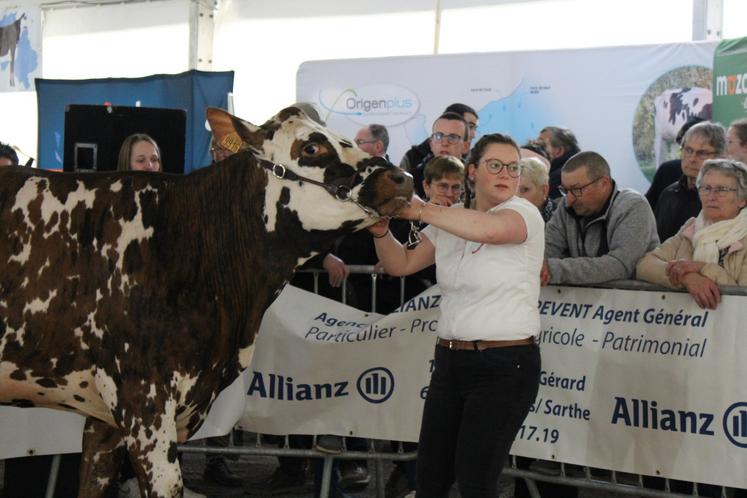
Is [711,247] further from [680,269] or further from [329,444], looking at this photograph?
[329,444]

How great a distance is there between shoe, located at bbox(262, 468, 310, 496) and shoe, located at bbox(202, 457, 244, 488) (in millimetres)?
207

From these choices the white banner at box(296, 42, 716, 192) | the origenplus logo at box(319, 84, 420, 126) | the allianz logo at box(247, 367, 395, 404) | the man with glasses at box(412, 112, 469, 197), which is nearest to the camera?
the allianz logo at box(247, 367, 395, 404)

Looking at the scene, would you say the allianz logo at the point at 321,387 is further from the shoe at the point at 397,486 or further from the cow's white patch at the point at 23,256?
the cow's white patch at the point at 23,256

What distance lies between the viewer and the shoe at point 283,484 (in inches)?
245

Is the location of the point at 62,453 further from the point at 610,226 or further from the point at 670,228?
the point at 670,228

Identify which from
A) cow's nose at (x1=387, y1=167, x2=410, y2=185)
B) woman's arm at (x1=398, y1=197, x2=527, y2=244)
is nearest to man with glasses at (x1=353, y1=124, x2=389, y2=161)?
woman's arm at (x1=398, y1=197, x2=527, y2=244)

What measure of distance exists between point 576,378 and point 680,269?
0.77 meters

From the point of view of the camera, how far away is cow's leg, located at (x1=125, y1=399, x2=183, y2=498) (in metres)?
3.60

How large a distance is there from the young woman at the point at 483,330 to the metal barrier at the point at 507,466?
1284 millimetres

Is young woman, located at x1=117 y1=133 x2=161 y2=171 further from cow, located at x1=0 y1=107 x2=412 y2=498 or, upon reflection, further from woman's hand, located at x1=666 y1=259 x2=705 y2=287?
woman's hand, located at x1=666 y1=259 x2=705 y2=287

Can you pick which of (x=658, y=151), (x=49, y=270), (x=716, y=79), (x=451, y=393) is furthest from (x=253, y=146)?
(x=658, y=151)

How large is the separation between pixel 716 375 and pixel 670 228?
74.2 inches

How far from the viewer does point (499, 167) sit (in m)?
3.94

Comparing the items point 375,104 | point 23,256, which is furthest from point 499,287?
point 375,104
